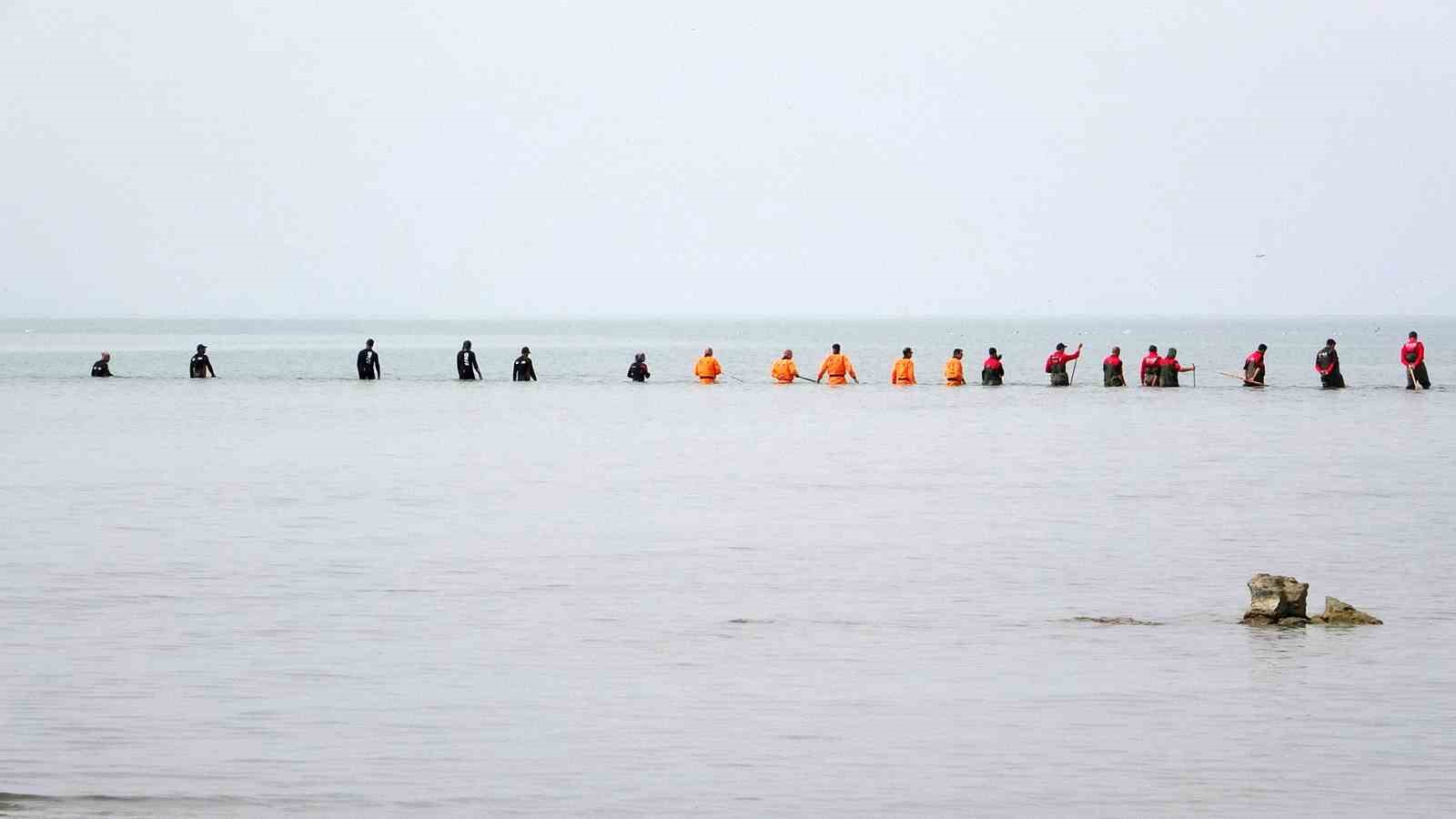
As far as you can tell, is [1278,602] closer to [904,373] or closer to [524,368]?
[904,373]

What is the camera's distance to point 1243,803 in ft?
31.6

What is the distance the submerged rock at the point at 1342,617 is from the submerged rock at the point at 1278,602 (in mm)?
180

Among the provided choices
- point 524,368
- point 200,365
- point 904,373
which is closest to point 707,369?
point 904,373

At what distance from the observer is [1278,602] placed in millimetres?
14695

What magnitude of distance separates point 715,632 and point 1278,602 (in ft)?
13.2

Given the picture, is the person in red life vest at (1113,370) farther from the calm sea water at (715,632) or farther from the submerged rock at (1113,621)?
the submerged rock at (1113,621)

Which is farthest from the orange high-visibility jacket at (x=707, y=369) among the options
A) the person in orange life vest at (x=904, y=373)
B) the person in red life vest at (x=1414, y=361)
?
the person in red life vest at (x=1414, y=361)

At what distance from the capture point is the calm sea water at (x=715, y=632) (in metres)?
10.1

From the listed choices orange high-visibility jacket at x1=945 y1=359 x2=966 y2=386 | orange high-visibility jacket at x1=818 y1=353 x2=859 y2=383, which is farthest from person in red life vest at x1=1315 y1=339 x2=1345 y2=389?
orange high-visibility jacket at x1=818 y1=353 x2=859 y2=383

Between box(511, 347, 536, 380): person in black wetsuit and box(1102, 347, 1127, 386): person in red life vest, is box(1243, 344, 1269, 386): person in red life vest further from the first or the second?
box(511, 347, 536, 380): person in black wetsuit

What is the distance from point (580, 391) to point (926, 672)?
48.0m

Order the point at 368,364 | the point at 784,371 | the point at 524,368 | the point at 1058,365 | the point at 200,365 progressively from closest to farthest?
the point at 1058,365 → the point at 784,371 → the point at 524,368 → the point at 368,364 → the point at 200,365

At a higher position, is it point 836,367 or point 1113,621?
point 1113,621

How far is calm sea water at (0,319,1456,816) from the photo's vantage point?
10.1 m
